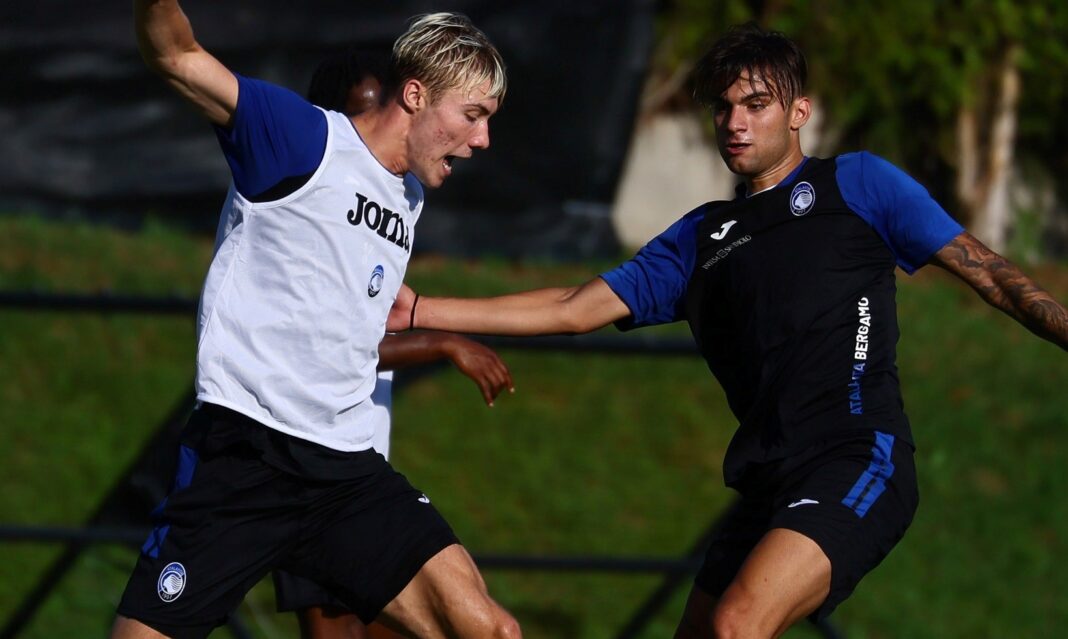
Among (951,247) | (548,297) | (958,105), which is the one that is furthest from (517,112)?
(951,247)

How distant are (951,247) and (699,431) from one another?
4.60 metres

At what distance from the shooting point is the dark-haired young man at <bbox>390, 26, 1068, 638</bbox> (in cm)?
426

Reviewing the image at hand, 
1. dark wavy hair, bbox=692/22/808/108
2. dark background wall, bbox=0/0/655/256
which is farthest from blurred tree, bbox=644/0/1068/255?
dark wavy hair, bbox=692/22/808/108

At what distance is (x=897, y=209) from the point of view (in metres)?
4.41

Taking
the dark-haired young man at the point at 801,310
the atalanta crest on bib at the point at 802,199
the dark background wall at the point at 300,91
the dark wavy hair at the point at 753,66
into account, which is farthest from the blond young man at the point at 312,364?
the dark background wall at the point at 300,91

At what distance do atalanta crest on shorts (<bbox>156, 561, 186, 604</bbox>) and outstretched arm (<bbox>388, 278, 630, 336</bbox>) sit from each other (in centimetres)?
94

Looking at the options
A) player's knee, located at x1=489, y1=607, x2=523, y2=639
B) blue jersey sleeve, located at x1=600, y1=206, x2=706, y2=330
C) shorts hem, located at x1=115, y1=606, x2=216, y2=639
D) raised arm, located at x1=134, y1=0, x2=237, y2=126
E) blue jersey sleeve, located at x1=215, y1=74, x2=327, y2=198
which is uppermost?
raised arm, located at x1=134, y1=0, x2=237, y2=126

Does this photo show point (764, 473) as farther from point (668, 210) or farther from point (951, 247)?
point (668, 210)

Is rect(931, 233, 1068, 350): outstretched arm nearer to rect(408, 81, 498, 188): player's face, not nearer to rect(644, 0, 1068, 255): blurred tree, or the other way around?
rect(408, 81, 498, 188): player's face

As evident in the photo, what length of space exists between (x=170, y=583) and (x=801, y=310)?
1.82 metres

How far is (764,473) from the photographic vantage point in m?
4.45

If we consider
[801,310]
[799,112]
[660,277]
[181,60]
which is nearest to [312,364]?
[181,60]

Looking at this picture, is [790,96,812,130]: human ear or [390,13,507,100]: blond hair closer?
[390,13,507,100]: blond hair

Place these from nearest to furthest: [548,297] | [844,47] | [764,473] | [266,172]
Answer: [266,172]
[764,473]
[548,297]
[844,47]
